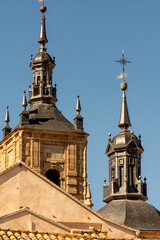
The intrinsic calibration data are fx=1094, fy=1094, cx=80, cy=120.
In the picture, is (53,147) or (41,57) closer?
(53,147)

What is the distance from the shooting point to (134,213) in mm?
76500

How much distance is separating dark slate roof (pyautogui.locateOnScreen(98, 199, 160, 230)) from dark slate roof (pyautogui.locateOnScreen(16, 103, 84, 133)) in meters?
7.54

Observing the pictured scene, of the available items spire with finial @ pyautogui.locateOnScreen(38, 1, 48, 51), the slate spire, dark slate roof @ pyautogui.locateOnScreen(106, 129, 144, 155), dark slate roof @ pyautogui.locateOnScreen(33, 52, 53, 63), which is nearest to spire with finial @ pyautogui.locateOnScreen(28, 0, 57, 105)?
dark slate roof @ pyautogui.locateOnScreen(33, 52, 53, 63)

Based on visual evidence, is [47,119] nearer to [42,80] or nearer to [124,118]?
[42,80]

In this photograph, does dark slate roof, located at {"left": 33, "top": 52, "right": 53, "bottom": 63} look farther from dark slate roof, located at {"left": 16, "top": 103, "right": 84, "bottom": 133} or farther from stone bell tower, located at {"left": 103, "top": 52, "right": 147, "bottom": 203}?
stone bell tower, located at {"left": 103, "top": 52, "right": 147, "bottom": 203}

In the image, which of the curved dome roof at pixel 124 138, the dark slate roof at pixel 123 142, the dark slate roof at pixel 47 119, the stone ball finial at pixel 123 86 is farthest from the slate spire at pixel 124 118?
the dark slate roof at pixel 47 119

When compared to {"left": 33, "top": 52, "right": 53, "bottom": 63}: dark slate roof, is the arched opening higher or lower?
lower

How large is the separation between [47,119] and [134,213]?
376 inches

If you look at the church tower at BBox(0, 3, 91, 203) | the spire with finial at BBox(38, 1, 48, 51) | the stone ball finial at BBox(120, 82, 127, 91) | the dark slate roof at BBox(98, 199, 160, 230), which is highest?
the spire with finial at BBox(38, 1, 48, 51)

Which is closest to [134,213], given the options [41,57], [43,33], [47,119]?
[47,119]

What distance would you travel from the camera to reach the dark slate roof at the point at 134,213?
74.9m

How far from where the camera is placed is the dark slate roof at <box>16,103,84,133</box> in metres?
72.0

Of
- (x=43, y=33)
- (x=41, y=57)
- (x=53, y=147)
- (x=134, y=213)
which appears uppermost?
(x=43, y=33)

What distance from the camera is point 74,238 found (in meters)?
42.8
